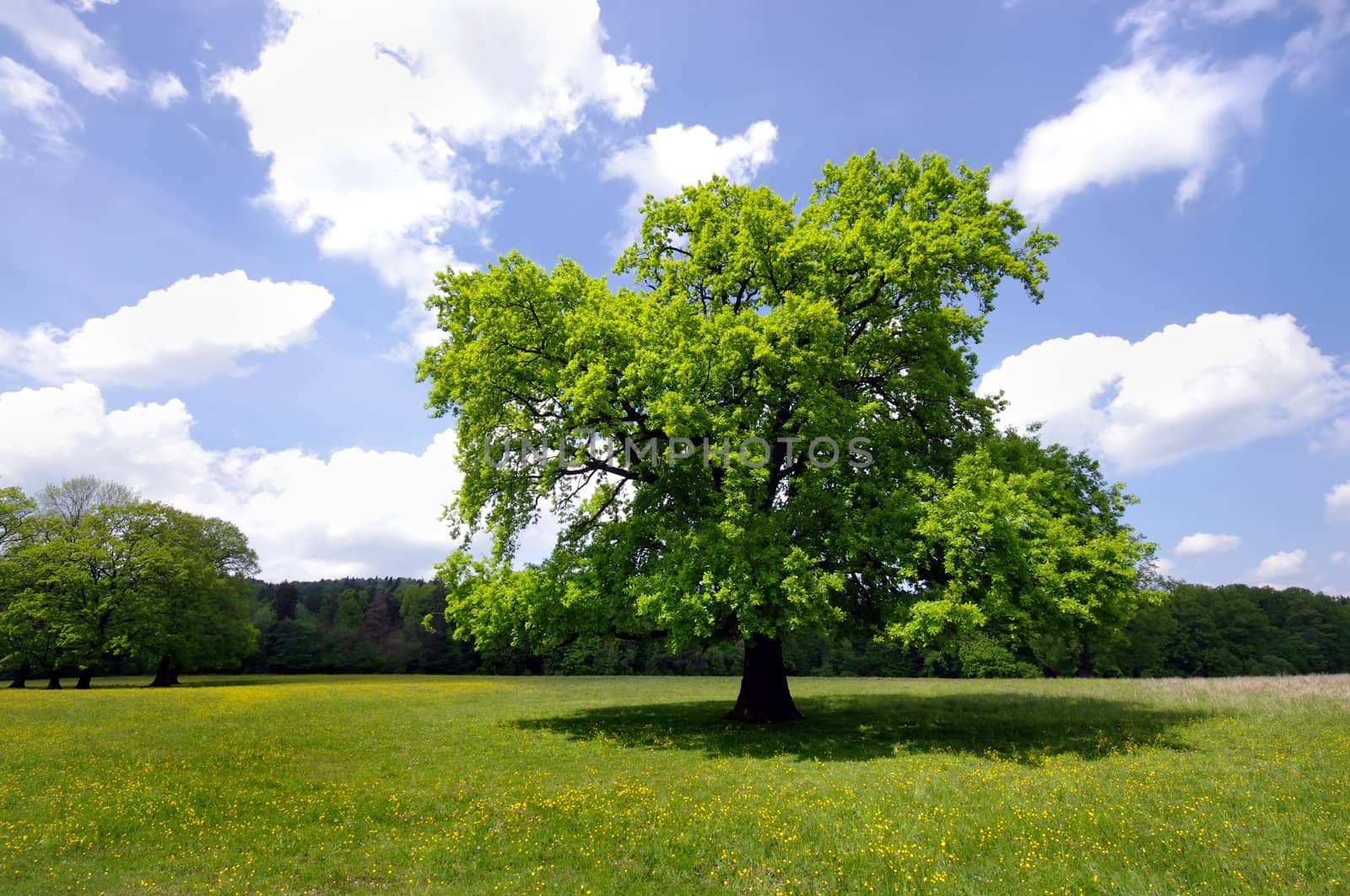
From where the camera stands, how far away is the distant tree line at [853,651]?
81.3m

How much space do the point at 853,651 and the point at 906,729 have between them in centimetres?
7112

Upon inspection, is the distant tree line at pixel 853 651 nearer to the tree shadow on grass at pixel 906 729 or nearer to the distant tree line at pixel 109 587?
the distant tree line at pixel 109 587

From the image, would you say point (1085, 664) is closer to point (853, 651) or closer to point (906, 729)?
point (853, 651)

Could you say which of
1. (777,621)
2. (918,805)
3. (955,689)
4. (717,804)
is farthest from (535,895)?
(955,689)

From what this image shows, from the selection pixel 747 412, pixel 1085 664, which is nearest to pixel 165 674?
pixel 747 412

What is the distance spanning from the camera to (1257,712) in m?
23.4

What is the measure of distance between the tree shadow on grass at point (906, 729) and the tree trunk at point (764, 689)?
2.40 ft

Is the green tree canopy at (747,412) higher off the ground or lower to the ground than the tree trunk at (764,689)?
higher

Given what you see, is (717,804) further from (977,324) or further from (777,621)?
(977,324)

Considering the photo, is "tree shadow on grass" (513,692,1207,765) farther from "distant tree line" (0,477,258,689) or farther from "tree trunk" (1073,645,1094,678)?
"distant tree line" (0,477,258,689)

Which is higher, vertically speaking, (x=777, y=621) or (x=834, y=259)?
(x=834, y=259)

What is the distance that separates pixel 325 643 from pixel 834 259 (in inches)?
3525

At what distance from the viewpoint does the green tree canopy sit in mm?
19938

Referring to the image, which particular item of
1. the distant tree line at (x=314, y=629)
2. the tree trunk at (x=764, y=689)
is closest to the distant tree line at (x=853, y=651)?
the distant tree line at (x=314, y=629)
